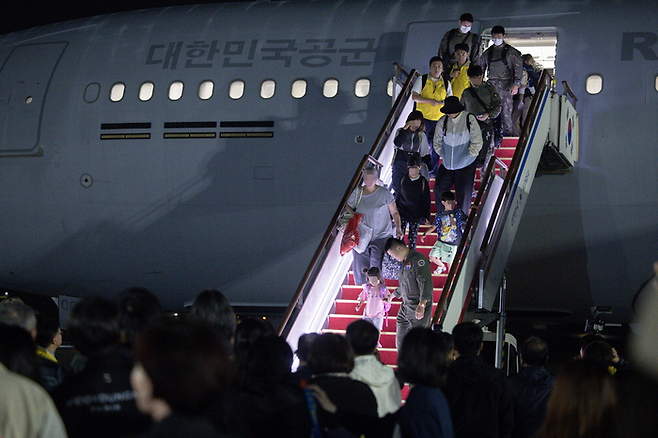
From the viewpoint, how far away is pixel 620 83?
1192 cm

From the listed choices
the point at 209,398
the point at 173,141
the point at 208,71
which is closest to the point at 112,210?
the point at 173,141

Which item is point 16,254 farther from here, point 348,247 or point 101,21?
point 348,247

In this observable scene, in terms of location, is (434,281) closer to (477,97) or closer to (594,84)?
(477,97)

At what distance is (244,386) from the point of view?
14.3 feet

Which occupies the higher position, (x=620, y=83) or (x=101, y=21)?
(x=101, y=21)

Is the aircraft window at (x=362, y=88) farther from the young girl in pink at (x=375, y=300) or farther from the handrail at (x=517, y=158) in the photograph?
the young girl in pink at (x=375, y=300)

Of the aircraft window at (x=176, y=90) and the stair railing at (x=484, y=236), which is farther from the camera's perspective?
the aircraft window at (x=176, y=90)

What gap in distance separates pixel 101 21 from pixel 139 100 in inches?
89.4

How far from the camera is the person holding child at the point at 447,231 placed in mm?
9070

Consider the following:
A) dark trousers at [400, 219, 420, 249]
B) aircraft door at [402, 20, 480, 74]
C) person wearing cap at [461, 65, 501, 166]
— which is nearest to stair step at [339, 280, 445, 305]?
dark trousers at [400, 219, 420, 249]

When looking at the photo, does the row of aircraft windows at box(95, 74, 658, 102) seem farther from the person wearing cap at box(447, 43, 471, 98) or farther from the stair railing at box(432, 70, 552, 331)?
the stair railing at box(432, 70, 552, 331)

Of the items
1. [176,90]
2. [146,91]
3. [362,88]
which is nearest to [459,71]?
[362,88]

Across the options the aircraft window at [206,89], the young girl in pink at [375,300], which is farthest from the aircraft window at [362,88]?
the young girl in pink at [375,300]

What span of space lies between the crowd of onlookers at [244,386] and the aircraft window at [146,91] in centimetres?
846
